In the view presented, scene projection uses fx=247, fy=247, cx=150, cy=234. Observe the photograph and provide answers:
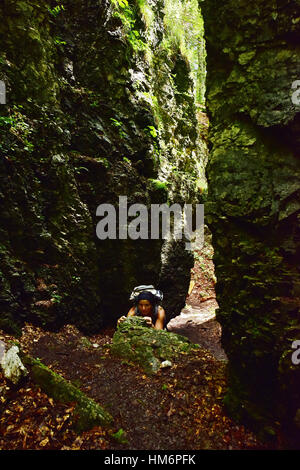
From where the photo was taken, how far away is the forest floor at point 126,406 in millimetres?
2426

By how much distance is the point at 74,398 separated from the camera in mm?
2785

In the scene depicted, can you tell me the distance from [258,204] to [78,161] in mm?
5066

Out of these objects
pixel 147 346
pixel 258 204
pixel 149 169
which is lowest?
pixel 147 346

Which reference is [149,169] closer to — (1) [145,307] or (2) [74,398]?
(1) [145,307]

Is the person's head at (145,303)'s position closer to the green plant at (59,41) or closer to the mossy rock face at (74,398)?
the mossy rock face at (74,398)

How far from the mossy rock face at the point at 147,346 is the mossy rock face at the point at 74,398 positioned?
1.14 m

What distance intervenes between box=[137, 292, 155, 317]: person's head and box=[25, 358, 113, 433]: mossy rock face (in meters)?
3.18

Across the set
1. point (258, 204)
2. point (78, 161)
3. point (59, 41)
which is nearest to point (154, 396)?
point (258, 204)

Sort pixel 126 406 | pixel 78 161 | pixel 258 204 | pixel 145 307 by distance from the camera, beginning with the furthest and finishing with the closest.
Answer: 1. pixel 78 161
2. pixel 145 307
3. pixel 126 406
4. pixel 258 204

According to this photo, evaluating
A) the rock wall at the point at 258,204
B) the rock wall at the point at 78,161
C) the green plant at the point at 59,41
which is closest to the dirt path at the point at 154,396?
the rock wall at the point at 258,204

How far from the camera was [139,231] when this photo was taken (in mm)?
7359

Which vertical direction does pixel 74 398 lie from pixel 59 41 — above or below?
below

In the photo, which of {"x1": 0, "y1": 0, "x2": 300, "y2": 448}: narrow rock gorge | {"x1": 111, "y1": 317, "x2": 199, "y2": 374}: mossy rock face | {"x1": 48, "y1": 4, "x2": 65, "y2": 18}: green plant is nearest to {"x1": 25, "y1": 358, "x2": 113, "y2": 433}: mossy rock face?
{"x1": 111, "y1": 317, "x2": 199, "y2": 374}: mossy rock face
